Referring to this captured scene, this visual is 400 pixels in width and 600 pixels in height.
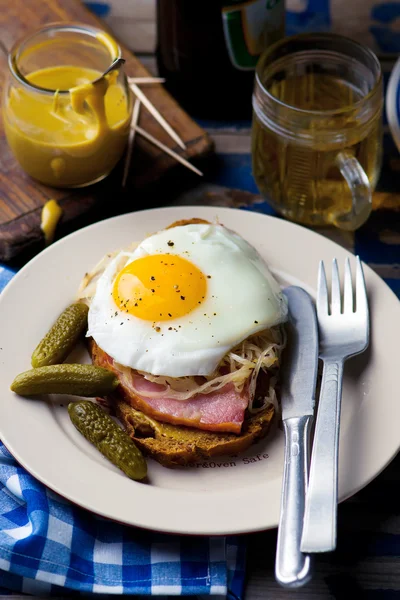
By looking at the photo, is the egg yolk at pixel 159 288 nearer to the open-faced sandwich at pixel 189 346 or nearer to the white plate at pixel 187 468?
the open-faced sandwich at pixel 189 346

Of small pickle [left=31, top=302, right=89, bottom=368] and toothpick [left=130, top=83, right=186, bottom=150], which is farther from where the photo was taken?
toothpick [left=130, top=83, right=186, bottom=150]

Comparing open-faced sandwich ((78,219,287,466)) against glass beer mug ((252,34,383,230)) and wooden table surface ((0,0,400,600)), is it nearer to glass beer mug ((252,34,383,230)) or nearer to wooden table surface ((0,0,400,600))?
wooden table surface ((0,0,400,600))

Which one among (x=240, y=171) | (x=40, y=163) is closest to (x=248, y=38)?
(x=240, y=171)

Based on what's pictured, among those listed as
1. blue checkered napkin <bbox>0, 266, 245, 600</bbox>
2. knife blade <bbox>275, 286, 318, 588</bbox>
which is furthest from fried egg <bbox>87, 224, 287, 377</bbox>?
blue checkered napkin <bbox>0, 266, 245, 600</bbox>

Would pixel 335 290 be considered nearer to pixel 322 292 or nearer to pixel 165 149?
pixel 322 292

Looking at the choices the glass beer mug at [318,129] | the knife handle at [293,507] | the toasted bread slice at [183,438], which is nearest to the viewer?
Answer: the knife handle at [293,507]

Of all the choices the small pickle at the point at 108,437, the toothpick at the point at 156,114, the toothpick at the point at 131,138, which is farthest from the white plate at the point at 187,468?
the toothpick at the point at 156,114

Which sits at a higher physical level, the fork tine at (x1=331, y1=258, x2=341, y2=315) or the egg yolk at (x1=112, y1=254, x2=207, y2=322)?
the egg yolk at (x1=112, y1=254, x2=207, y2=322)
